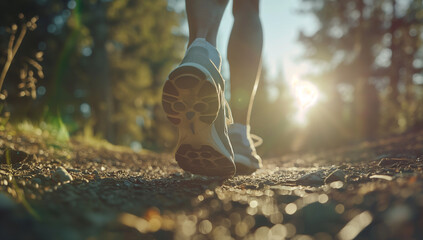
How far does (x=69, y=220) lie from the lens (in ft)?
2.38

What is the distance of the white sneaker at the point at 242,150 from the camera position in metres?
1.78

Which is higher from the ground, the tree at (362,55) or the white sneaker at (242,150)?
the tree at (362,55)

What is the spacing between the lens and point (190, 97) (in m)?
1.39

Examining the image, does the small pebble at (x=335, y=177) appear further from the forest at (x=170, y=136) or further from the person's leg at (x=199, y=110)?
the person's leg at (x=199, y=110)

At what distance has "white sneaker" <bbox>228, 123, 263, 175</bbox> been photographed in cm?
178

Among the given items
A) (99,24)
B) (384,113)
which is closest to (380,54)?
(384,113)

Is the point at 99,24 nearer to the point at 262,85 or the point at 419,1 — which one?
the point at 419,1

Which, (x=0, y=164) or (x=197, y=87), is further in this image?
(x=0, y=164)

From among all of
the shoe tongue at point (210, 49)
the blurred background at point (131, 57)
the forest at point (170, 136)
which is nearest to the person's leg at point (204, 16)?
the shoe tongue at point (210, 49)

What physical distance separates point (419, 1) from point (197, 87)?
10.4m

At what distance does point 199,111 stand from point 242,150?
20.6 inches

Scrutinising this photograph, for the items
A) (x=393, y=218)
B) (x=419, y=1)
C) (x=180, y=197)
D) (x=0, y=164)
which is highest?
(x=419, y=1)

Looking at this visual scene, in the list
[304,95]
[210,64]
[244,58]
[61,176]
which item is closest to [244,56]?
[244,58]

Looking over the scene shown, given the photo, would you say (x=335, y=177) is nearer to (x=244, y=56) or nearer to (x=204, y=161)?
(x=204, y=161)
